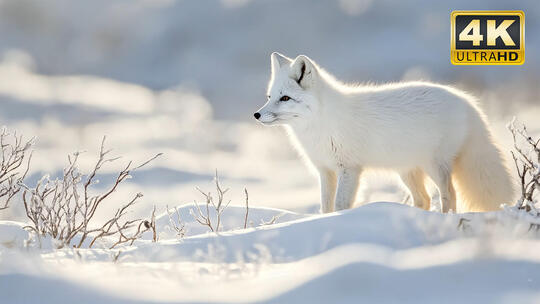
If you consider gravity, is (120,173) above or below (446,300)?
above

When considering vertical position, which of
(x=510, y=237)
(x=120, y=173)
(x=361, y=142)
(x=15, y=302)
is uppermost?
(x=361, y=142)

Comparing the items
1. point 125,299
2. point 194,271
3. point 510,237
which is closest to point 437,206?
point 510,237

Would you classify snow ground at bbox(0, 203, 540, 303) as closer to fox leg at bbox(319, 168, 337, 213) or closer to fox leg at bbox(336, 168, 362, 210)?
fox leg at bbox(336, 168, 362, 210)

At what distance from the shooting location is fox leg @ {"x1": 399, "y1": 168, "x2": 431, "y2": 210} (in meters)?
5.55

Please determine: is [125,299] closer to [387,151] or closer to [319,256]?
[319,256]

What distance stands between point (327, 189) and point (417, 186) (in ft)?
3.83

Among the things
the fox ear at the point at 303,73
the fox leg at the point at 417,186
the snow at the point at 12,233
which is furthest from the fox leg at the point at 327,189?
the snow at the point at 12,233

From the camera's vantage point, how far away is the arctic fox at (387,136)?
15.7 feet

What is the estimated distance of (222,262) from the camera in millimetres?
2295

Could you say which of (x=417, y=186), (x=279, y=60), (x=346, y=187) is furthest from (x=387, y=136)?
(x=279, y=60)

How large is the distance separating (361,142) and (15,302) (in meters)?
3.64

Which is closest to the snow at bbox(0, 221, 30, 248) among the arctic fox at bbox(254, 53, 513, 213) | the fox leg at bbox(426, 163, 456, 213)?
the arctic fox at bbox(254, 53, 513, 213)

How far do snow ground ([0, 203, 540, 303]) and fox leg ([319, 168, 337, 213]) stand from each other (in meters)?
2.20

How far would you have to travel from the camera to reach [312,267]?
2.04 m
